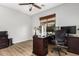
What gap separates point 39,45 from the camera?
7.45 ft

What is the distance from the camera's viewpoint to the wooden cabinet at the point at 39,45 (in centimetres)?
221

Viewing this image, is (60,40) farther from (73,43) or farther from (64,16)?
(64,16)

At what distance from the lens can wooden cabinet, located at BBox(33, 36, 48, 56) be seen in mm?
2211

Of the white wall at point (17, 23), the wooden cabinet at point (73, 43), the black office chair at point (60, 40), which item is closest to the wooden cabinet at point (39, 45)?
the white wall at point (17, 23)

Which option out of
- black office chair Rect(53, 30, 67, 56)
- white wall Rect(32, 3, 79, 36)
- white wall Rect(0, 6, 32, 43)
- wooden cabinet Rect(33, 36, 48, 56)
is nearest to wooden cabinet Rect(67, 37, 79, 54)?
black office chair Rect(53, 30, 67, 56)

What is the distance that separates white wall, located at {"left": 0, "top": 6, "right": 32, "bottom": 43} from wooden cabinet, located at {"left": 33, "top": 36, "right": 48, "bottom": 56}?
29 cm


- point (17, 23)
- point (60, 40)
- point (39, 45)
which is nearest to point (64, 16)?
point (60, 40)

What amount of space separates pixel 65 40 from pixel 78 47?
1.35ft

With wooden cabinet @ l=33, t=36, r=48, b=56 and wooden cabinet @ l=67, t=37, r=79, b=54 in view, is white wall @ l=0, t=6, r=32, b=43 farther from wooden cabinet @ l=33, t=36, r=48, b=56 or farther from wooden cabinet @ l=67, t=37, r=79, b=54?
wooden cabinet @ l=67, t=37, r=79, b=54

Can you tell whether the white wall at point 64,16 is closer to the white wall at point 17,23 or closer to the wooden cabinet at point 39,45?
the white wall at point 17,23

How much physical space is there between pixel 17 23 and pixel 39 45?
2.92 ft

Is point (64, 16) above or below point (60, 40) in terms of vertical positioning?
above

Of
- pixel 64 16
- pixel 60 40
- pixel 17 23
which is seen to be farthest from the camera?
pixel 60 40

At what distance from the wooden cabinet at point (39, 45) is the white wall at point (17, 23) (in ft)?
0.97
